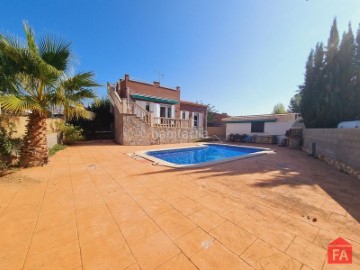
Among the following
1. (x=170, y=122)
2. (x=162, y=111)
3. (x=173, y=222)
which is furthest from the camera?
(x=162, y=111)

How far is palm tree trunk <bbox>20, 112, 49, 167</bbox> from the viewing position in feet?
Answer: 18.2

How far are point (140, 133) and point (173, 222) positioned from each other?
11.2 meters

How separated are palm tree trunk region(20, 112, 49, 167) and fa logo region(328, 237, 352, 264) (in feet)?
27.1

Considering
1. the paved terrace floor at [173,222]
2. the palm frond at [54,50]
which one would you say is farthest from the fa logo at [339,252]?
the palm frond at [54,50]

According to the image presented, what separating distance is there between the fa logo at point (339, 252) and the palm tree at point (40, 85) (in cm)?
745

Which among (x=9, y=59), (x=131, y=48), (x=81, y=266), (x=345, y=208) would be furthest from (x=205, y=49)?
(x=81, y=266)

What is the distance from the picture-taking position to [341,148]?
258 inches

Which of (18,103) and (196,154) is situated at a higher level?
(18,103)

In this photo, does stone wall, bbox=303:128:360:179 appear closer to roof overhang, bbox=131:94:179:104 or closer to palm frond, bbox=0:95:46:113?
palm frond, bbox=0:95:46:113

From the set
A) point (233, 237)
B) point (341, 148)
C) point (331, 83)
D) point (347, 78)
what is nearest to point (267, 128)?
point (331, 83)

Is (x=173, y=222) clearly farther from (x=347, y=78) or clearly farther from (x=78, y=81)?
(x=347, y=78)

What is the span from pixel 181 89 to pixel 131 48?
27.7 ft

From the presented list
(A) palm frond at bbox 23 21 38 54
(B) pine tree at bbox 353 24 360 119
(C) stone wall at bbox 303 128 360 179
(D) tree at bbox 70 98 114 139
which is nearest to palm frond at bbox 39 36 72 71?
(A) palm frond at bbox 23 21 38 54

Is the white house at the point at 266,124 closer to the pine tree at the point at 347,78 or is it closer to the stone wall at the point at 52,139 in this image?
the pine tree at the point at 347,78
